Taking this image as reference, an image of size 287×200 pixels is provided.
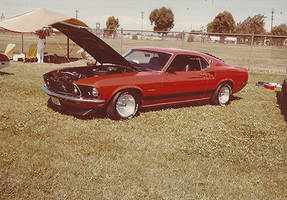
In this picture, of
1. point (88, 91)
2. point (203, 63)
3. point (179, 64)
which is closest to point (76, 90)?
point (88, 91)

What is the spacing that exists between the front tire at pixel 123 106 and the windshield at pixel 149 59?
0.88 m

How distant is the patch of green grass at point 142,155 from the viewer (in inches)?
133

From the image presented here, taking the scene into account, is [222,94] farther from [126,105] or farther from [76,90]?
[76,90]

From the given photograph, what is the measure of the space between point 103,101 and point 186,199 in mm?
2771

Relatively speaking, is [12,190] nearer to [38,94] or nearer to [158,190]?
[158,190]

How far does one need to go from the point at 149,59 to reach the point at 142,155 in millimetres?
3049

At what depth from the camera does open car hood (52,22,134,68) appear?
18.5 ft

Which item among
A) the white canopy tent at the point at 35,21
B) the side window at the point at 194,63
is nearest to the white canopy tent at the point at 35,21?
the white canopy tent at the point at 35,21

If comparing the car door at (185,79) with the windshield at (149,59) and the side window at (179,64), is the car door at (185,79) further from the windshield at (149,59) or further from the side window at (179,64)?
the windshield at (149,59)

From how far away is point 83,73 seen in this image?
6.41m

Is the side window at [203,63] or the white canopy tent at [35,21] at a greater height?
the white canopy tent at [35,21]

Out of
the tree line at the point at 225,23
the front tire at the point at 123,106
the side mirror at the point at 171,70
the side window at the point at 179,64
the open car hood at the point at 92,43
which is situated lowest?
the front tire at the point at 123,106

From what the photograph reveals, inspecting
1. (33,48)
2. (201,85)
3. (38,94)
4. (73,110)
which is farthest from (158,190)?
(33,48)

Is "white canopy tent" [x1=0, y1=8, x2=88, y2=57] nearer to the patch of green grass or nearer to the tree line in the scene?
the patch of green grass
